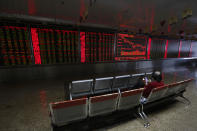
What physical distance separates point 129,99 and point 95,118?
70 centimetres

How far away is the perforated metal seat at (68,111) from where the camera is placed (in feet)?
3.77

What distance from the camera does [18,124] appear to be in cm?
167

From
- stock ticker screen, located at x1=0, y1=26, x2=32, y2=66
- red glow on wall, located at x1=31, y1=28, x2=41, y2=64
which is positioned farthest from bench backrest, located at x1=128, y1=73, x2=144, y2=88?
stock ticker screen, located at x1=0, y1=26, x2=32, y2=66

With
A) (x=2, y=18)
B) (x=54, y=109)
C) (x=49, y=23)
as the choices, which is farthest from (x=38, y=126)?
(x=2, y=18)

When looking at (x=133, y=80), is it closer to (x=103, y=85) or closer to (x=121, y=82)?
(x=121, y=82)

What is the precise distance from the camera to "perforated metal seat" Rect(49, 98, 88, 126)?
3.77 ft

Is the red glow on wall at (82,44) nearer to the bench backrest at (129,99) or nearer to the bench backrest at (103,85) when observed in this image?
the bench backrest at (103,85)

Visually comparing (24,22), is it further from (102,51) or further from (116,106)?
(116,106)

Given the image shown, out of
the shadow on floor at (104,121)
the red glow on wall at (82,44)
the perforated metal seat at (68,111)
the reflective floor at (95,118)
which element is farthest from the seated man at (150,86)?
the red glow on wall at (82,44)

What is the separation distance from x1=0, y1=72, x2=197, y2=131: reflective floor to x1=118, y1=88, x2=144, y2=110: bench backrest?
133 mm

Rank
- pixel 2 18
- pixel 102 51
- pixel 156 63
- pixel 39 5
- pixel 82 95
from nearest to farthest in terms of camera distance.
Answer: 1. pixel 82 95
2. pixel 39 5
3. pixel 2 18
4. pixel 102 51
5. pixel 156 63

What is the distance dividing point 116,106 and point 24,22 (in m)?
4.60

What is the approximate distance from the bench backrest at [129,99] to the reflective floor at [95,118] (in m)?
0.13

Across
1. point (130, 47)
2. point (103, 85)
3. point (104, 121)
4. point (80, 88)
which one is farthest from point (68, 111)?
point (130, 47)
